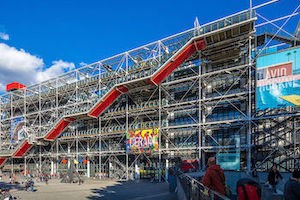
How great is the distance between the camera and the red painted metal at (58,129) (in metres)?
34.0

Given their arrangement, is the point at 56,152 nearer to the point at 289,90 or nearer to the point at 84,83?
the point at 84,83

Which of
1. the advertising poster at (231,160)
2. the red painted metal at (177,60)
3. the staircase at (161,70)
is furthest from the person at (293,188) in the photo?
the red painted metal at (177,60)

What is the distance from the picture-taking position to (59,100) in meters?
40.5

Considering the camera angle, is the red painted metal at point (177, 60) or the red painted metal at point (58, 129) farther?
the red painted metal at point (58, 129)

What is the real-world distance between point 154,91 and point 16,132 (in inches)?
1071

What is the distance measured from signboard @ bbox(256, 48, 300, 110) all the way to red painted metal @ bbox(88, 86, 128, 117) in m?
13.9

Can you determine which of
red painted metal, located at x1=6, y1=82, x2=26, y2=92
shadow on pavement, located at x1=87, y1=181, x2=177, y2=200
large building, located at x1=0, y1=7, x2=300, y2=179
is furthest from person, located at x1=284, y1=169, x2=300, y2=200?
red painted metal, located at x1=6, y1=82, x2=26, y2=92

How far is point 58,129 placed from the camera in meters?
34.7

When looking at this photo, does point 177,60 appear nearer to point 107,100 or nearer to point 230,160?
point 107,100

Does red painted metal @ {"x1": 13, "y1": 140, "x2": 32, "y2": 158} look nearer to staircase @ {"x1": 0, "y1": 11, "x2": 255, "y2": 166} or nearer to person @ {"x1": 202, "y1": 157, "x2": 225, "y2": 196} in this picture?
staircase @ {"x1": 0, "y1": 11, "x2": 255, "y2": 166}

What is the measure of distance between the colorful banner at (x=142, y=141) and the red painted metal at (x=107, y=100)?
166 inches

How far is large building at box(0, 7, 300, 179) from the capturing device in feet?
68.5

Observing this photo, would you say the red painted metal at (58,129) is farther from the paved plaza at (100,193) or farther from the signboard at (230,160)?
the signboard at (230,160)

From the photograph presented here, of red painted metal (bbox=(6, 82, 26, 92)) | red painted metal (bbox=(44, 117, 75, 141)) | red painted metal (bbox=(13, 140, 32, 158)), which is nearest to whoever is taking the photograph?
red painted metal (bbox=(44, 117, 75, 141))
